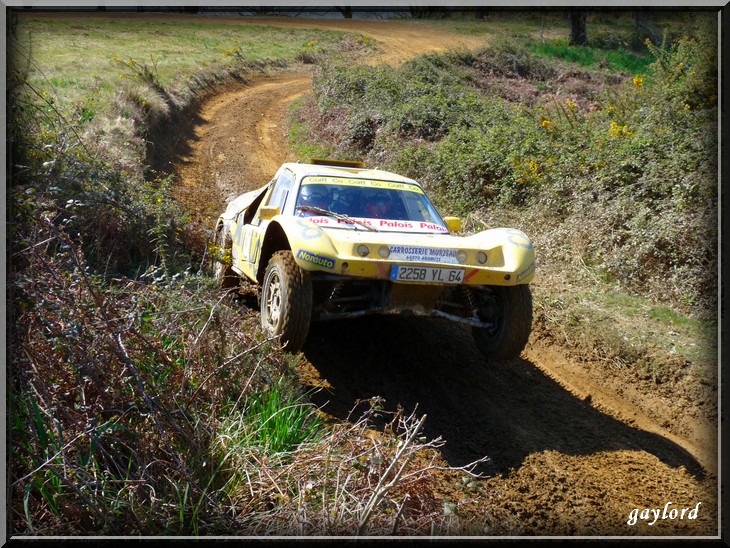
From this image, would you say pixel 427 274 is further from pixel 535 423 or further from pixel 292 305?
pixel 535 423

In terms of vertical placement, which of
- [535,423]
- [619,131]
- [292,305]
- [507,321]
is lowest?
[535,423]

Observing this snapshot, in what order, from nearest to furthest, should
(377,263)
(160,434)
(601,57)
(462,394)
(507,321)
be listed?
1. (160,434)
2. (377,263)
3. (507,321)
4. (462,394)
5. (601,57)

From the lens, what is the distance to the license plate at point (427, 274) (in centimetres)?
549

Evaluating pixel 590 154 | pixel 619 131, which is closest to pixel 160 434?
pixel 590 154

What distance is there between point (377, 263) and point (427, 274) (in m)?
0.42

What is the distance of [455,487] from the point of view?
4523 millimetres

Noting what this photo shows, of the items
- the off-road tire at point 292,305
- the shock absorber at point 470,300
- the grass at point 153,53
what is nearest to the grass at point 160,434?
the off-road tire at point 292,305

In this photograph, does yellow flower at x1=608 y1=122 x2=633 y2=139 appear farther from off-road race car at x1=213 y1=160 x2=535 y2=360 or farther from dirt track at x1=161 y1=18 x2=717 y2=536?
off-road race car at x1=213 y1=160 x2=535 y2=360

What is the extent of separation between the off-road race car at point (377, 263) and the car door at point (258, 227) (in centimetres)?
2

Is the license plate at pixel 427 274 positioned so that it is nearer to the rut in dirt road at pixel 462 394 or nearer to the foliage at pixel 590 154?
the rut in dirt road at pixel 462 394

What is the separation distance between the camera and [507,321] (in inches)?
234

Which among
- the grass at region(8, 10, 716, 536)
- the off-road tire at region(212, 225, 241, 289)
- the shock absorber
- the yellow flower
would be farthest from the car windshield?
A: the yellow flower

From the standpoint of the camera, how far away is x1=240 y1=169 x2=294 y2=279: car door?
6812mm

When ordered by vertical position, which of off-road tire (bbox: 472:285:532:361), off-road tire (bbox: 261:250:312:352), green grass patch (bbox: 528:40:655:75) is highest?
green grass patch (bbox: 528:40:655:75)
